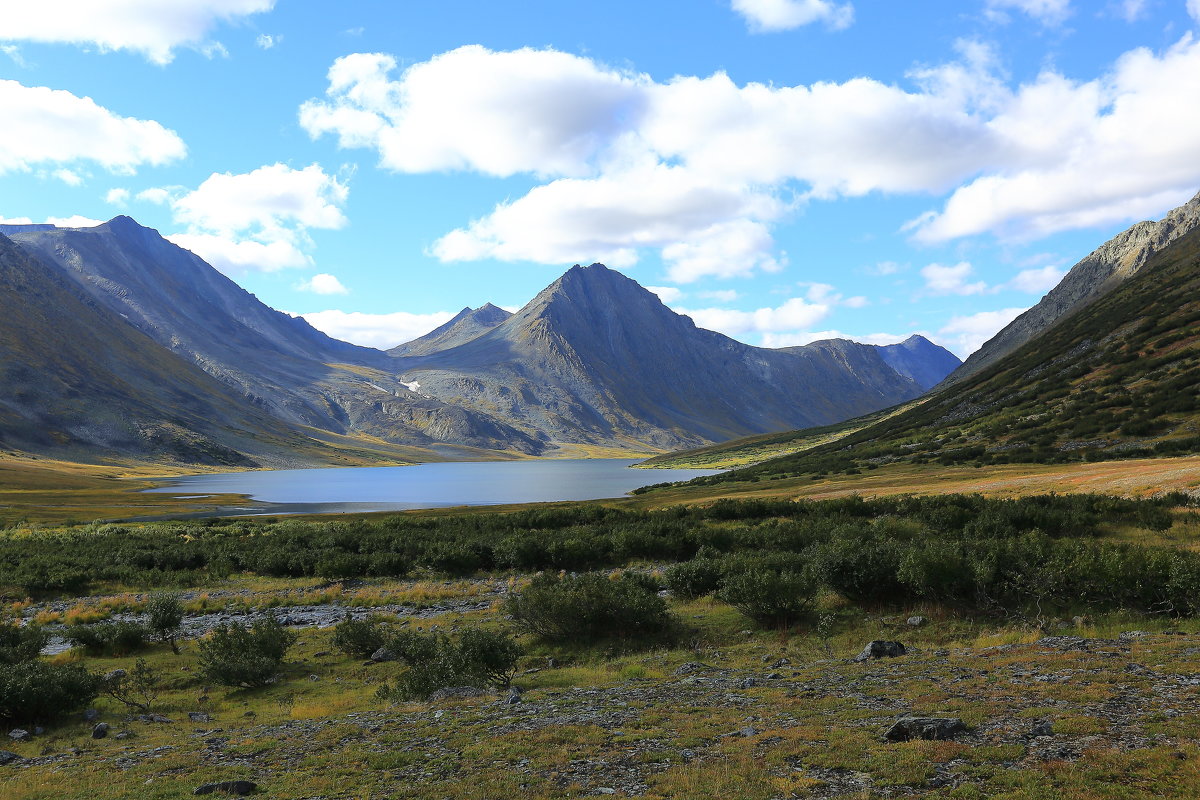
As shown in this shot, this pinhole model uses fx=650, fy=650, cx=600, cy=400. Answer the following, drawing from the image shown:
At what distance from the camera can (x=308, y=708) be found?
18781 millimetres

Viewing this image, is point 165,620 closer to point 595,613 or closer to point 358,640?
point 358,640

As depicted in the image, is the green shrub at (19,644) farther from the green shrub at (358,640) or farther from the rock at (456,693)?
the rock at (456,693)

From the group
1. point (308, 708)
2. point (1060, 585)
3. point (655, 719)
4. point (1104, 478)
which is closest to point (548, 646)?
point (308, 708)

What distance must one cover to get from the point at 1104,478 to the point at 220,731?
172 ft

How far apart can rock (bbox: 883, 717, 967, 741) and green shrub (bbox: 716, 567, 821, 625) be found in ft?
35.1

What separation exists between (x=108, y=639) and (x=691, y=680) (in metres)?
24.6

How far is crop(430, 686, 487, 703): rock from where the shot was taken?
17.7m

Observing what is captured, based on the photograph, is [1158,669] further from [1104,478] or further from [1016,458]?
[1016,458]

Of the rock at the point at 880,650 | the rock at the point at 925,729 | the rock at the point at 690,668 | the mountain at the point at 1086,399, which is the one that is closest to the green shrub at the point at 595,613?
the rock at the point at 690,668

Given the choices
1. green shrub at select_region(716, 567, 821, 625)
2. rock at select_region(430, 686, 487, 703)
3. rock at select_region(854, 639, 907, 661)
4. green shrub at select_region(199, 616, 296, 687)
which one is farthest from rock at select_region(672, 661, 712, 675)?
green shrub at select_region(199, 616, 296, 687)

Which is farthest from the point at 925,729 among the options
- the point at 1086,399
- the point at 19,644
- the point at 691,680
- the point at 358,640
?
the point at 1086,399

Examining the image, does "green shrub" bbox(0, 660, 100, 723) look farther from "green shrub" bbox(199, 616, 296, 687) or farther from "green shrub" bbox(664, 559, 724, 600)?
"green shrub" bbox(664, 559, 724, 600)

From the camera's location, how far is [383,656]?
23.9 meters

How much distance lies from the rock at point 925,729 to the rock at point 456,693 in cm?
1085
